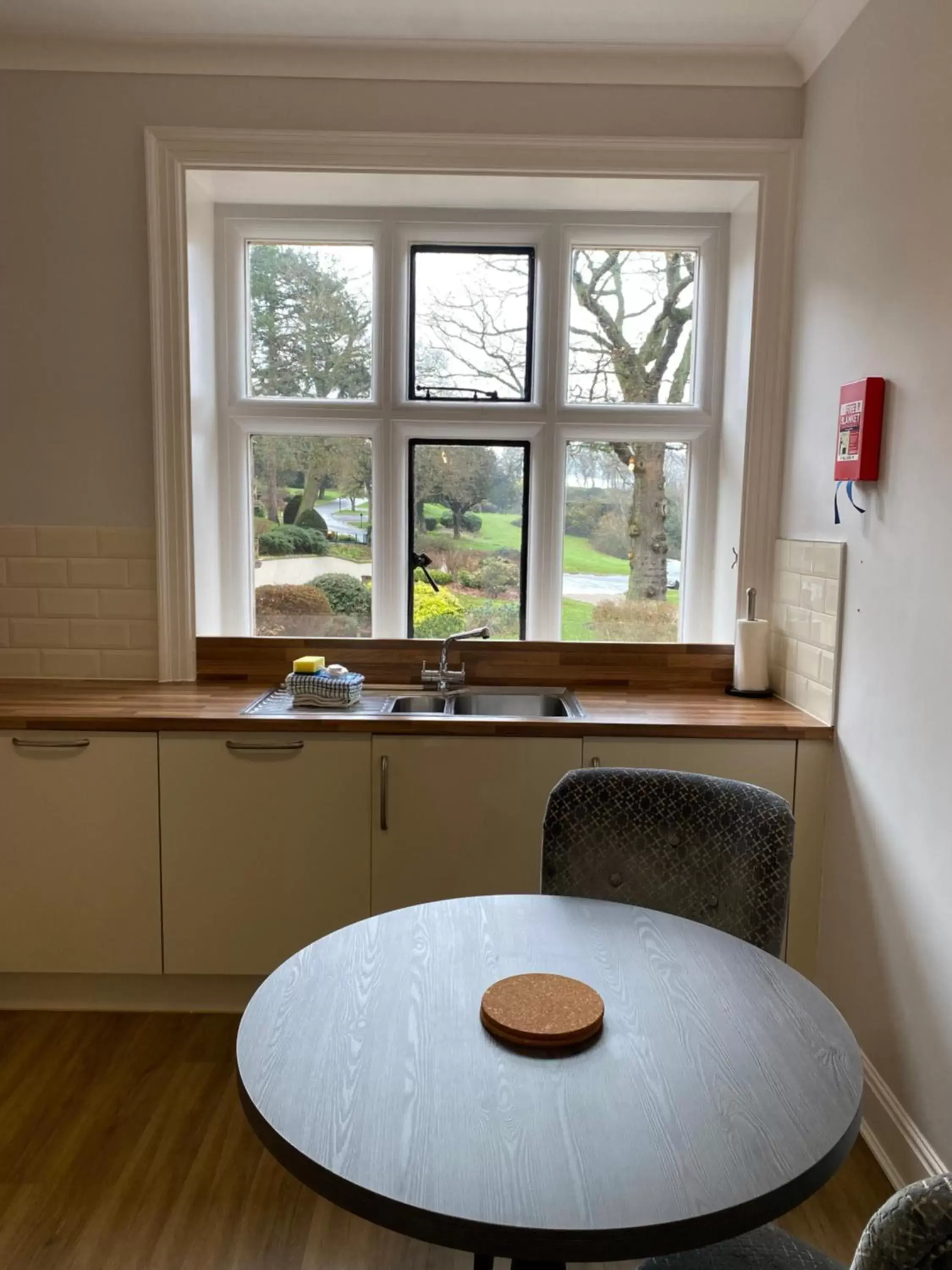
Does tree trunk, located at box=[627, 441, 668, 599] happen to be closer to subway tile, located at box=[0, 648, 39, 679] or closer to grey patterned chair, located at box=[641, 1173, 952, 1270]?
subway tile, located at box=[0, 648, 39, 679]

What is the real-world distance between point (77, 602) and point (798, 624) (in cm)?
216

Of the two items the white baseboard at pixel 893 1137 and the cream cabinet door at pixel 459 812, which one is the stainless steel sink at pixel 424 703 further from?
the white baseboard at pixel 893 1137

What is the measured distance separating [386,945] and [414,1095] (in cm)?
35

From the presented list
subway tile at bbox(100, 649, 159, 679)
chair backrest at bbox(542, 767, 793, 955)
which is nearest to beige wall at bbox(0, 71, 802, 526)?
subway tile at bbox(100, 649, 159, 679)

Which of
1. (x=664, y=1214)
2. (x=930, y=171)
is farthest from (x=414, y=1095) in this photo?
(x=930, y=171)

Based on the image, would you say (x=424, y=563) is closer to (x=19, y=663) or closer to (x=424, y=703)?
(x=424, y=703)

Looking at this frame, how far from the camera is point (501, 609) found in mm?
3080

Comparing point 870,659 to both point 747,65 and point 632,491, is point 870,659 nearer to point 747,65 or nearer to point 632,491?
point 632,491

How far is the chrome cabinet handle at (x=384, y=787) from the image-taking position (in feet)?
7.77

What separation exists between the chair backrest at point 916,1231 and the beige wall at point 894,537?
3.90ft

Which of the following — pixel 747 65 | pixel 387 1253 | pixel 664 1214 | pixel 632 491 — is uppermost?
pixel 747 65

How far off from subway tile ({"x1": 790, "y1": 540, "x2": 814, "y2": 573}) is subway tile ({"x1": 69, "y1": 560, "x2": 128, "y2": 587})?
1991mm

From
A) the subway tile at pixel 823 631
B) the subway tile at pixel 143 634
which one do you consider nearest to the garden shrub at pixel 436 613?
the subway tile at pixel 143 634

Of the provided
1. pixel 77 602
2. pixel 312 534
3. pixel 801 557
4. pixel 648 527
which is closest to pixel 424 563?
pixel 312 534
